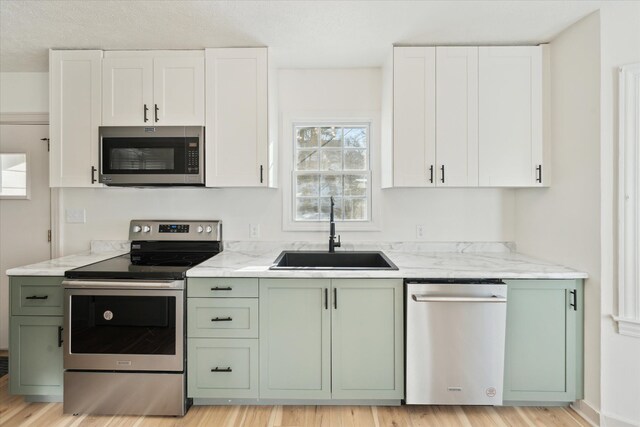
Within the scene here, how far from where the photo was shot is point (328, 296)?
6.82 ft

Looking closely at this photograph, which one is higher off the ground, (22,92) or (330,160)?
(22,92)

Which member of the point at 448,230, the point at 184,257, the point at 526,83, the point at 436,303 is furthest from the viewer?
the point at 448,230

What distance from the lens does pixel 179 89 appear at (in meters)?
2.46

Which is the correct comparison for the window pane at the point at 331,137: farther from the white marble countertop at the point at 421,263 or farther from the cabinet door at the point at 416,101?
the white marble countertop at the point at 421,263

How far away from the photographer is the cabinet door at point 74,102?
2467mm

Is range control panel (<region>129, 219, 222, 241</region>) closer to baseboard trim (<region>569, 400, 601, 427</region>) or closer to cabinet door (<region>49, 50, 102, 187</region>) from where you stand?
cabinet door (<region>49, 50, 102, 187</region>)

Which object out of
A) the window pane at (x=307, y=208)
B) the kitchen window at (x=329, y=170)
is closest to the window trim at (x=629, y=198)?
the kitchen window at (x=329, y=170)

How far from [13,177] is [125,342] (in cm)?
193

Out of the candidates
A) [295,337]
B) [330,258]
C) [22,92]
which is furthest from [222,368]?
[22,92]

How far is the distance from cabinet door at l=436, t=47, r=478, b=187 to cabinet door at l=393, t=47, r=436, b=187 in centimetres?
6

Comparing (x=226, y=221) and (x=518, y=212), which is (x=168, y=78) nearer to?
(x=226, y=221)

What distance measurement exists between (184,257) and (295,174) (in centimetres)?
109

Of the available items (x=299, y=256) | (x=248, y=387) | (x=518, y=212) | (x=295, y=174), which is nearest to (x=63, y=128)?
(x=295, y=174)

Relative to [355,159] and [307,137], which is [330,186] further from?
[307,137]
